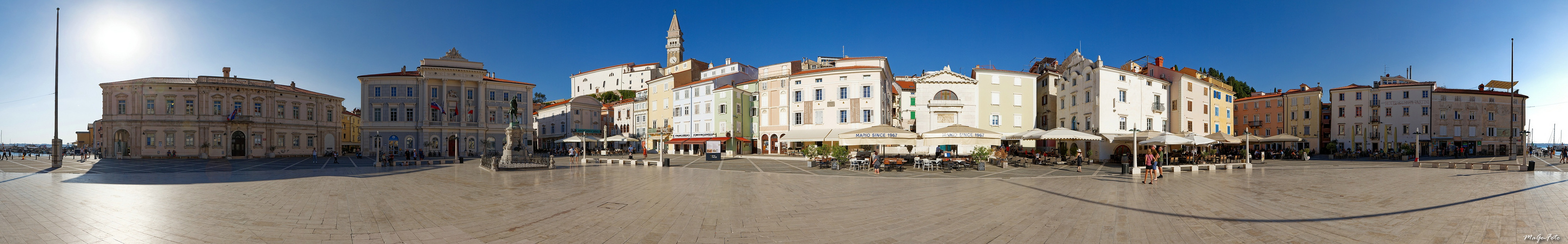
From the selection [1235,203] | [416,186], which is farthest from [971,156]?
[416,186]

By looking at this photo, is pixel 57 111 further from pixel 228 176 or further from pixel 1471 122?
pixel 1471 122

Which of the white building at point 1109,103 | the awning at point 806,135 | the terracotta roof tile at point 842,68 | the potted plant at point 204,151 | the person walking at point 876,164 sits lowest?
the potted plant at point 204,151

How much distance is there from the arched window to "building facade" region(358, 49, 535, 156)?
31.3 metres

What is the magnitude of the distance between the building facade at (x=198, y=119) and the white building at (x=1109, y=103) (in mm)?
46870

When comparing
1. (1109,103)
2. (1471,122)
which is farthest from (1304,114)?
(1109,103)

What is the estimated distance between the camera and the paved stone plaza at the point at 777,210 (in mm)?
6723

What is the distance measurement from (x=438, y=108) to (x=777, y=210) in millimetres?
44213

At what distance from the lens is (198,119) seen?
128ft

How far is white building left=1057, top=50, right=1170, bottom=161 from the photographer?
31.0 metres

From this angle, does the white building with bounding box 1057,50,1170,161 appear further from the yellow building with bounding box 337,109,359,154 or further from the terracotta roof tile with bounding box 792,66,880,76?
the yellow building with bounding box 337,109,359,154

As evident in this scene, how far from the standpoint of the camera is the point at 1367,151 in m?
44.5

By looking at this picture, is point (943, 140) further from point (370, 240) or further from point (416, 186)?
point (370, 240)

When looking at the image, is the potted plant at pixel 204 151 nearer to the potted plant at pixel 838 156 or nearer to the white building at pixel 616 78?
the potted plant at pixel 838 156

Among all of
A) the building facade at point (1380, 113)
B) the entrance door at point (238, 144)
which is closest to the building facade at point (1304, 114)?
the building facade at point (1380, 113)
